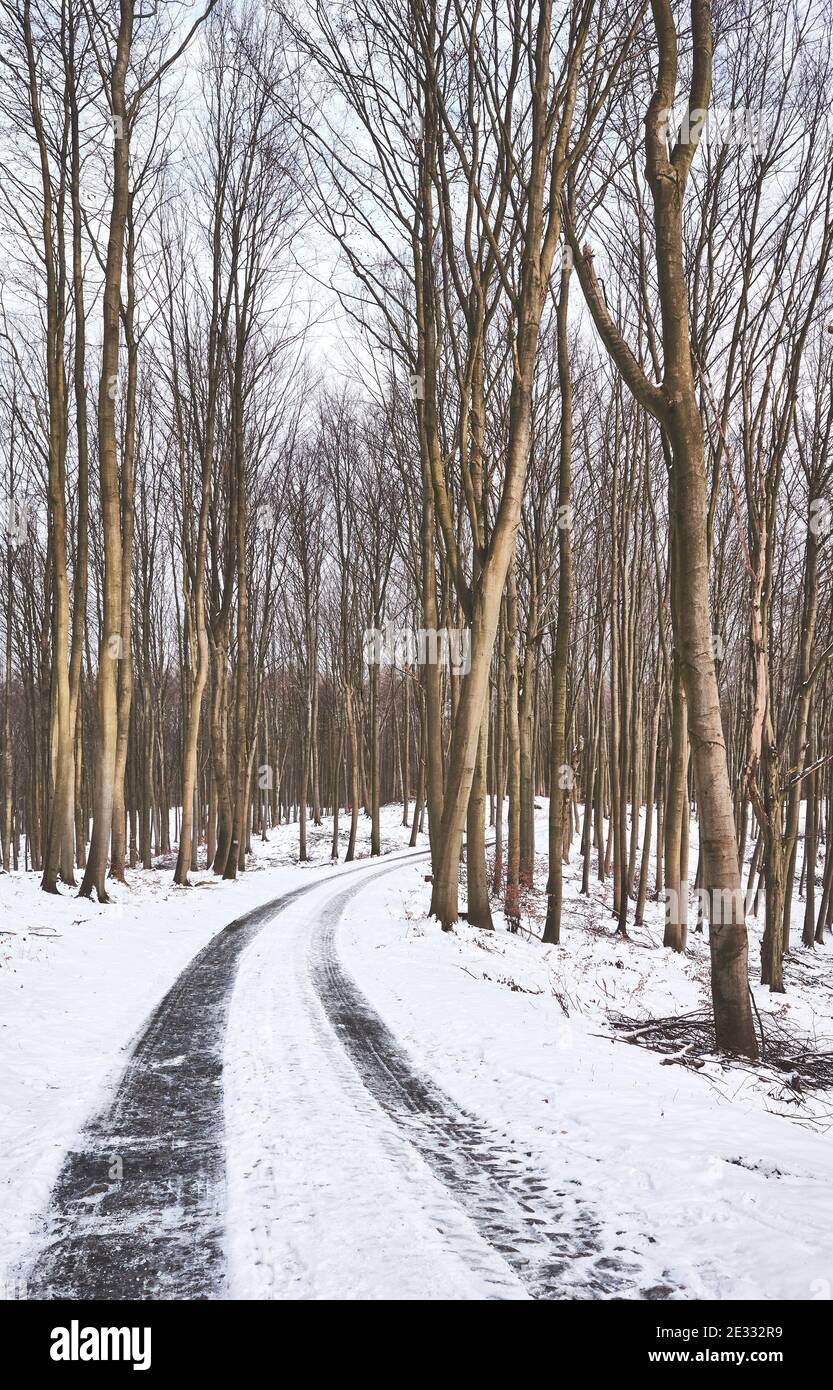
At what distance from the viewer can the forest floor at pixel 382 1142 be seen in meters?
2.85

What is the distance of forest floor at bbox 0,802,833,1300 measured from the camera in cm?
285

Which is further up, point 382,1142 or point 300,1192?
point 300,1192

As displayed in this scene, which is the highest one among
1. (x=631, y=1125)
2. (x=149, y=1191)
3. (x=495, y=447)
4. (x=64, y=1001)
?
(x=495, y=447)

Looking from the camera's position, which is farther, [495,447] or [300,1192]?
[495,447]

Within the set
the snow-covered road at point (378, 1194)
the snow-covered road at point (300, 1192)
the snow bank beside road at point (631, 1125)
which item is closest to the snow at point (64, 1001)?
the snow-covered road at point (300, 1192)

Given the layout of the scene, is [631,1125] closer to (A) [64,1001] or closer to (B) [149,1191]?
(B) [149,1191]

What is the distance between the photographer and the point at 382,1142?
158 inches

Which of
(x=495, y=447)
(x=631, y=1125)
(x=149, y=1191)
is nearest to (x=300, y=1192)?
(x=149, y=1191)

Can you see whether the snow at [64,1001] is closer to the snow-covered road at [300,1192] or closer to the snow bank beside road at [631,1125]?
the snow-covered road at [300,1192]

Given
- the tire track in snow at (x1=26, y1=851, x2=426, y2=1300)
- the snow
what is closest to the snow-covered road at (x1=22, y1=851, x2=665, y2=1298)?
the tire track in snow at (x1=26, y1=851, x2=426, y2=1300)

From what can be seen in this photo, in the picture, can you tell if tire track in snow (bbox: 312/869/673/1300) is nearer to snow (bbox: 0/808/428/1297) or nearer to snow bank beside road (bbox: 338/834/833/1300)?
snow bank beside road (bbox: 338/834/833/1300)

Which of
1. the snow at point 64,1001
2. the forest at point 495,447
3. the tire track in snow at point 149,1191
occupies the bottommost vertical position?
the snow at point 64,1001

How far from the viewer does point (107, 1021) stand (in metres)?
6.48

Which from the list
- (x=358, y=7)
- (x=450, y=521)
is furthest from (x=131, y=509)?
(x=358, y=7)
